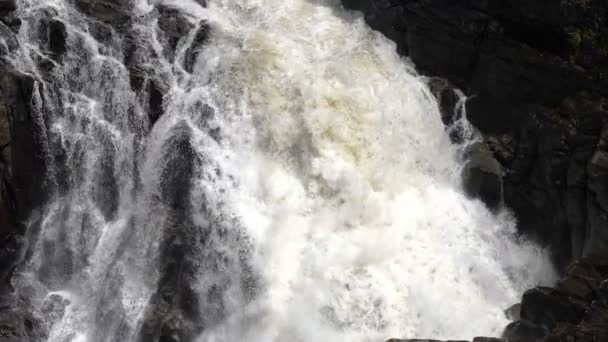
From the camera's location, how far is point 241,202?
57.1ft

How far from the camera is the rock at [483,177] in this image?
60.6ft

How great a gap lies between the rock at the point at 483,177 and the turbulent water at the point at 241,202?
33 centimetres

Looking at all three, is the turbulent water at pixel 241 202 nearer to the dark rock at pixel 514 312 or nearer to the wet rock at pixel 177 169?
the wet rock at pixel 177 169

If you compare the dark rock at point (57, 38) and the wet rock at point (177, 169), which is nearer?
the wet rock at point (177, 169)

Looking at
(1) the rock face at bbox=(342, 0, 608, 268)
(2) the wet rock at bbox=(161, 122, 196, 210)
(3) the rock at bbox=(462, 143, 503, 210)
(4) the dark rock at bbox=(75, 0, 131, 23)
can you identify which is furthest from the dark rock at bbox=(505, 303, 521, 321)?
(4) the dark rock at bbox=(75, 0, 131, 23)

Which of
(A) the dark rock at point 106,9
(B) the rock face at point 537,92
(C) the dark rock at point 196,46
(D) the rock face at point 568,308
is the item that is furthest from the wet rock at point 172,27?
(D) the rock face at point 568,308

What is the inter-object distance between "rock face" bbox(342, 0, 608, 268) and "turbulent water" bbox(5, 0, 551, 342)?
1093 mm

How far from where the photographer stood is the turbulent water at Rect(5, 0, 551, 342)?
16344 millimetres

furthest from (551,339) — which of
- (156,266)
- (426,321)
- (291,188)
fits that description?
(156,266)

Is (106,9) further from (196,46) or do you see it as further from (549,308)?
(549,308)

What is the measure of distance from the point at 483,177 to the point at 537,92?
2.76 meters

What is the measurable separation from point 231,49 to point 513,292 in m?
10.5

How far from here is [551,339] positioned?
1367 cm

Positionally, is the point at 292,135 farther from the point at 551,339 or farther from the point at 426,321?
the point at 551,339
